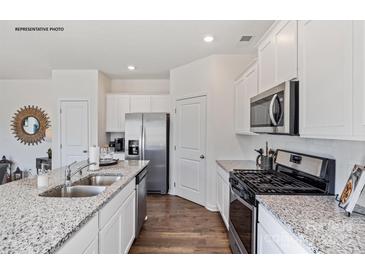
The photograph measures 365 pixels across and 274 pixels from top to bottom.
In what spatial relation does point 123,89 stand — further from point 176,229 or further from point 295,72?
point 295,72

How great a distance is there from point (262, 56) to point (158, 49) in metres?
1.88

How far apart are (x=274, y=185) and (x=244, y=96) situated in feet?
5.82

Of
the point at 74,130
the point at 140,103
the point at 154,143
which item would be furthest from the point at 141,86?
the point at 74,130

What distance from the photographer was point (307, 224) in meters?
1.23

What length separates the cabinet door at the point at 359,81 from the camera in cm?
112

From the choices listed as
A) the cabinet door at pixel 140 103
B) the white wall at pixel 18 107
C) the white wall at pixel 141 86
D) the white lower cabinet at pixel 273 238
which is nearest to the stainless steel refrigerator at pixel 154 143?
the cabinet door at pixel 140 103

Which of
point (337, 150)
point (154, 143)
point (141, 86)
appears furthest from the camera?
point (141, 86)

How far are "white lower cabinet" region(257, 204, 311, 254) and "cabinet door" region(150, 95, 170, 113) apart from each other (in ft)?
13.7

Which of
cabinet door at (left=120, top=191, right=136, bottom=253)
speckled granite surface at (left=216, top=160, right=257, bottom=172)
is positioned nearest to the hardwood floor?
cabinet door at (left=120, top=191, right=136, bottom=253)

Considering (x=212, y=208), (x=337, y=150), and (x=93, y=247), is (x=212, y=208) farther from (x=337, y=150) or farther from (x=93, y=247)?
(x=93, y=247)

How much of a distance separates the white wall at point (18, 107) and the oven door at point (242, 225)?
215 inches

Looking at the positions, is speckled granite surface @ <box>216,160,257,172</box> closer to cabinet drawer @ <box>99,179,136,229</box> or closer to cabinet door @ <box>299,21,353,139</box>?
cabinet drawer @ <box>99,179,136,229</box>

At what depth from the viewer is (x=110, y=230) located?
1855 millimetres

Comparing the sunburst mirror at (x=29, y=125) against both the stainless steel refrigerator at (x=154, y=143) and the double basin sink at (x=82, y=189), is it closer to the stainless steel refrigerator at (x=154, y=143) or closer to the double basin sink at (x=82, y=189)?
the stainless steel refrigerator at (x=154, y=143)
